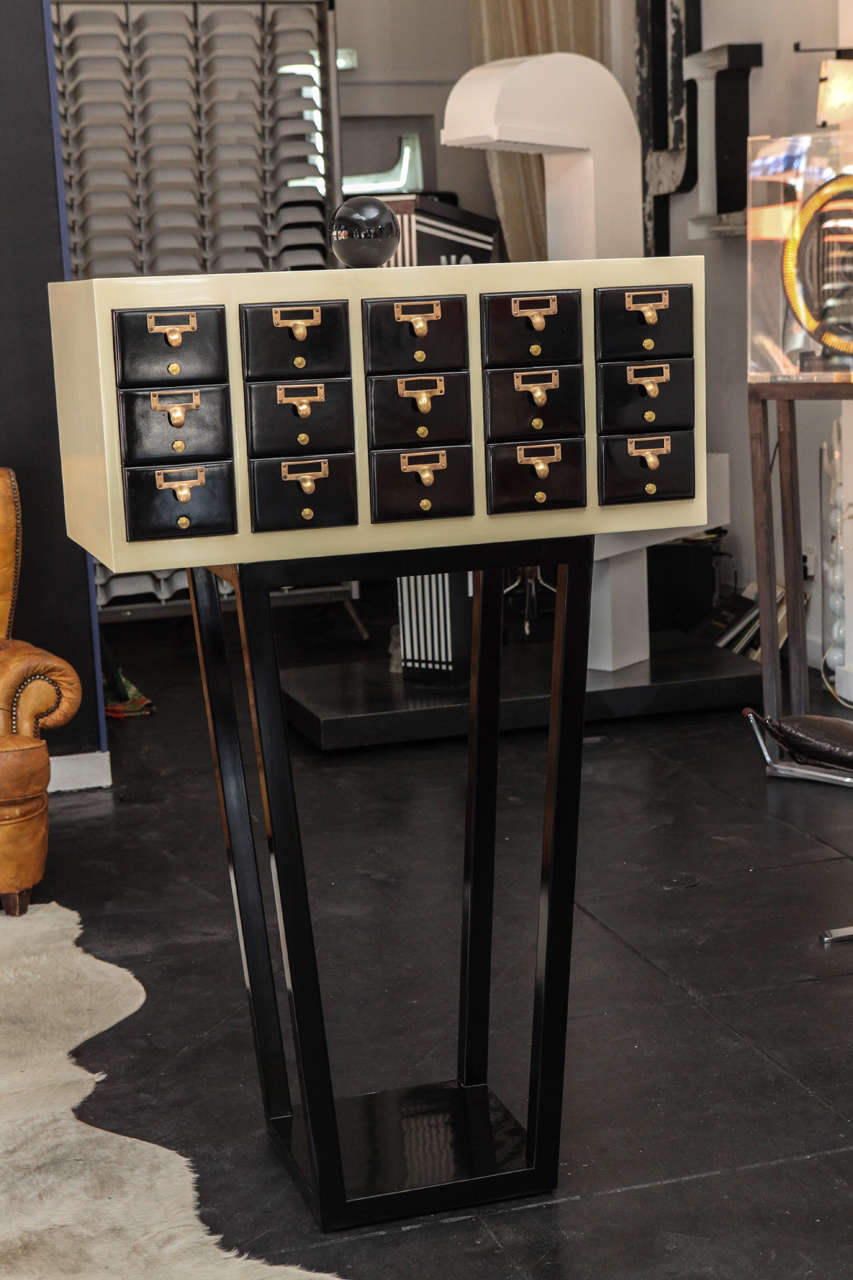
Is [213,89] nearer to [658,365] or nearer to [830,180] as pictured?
[830,180]

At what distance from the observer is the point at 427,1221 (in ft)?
7.54

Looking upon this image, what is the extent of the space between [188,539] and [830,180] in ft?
9.25

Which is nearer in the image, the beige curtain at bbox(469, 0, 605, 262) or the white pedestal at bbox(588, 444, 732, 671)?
the white pedestal at bbox(588, 444, 732, 671)

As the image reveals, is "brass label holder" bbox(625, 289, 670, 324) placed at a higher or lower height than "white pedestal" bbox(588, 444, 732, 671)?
higher

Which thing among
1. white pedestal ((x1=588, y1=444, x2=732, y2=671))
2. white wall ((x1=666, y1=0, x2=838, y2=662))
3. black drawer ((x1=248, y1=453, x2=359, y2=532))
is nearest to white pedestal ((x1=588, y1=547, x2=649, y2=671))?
white pedestal ((x1=588, y1=444, x2=732, y2=671))

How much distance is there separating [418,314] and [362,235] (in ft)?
0.53

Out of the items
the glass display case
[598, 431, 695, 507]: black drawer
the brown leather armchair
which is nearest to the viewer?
[598, 431, 695, 507]: black drawer

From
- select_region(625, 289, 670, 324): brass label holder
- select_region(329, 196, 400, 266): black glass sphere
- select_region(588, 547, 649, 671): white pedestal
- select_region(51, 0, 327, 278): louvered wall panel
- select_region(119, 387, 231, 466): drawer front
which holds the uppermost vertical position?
select_region(51, 0, 327, 278): louvered wall panel

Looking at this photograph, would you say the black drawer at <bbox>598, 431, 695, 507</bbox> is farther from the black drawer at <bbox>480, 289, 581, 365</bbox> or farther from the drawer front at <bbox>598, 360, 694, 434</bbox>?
the black drawer at <bbox>480, 289, 581, 365</bbox>

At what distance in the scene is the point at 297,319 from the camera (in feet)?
6.51

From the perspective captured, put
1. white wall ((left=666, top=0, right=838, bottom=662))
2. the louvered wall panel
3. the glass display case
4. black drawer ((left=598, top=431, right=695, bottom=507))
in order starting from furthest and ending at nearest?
1. the louvered wall panel
2. white wall ((left=666, top=0, right=838, bottom=662))
3. the glass display case
4. black drawer ((left=598, top=431, right=695, bottom=507))

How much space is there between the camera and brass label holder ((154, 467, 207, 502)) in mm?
1967

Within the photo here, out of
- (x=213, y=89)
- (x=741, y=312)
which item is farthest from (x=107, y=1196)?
(x=213, y=89)

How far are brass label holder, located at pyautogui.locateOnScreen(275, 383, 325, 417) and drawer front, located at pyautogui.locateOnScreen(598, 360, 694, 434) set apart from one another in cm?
40
